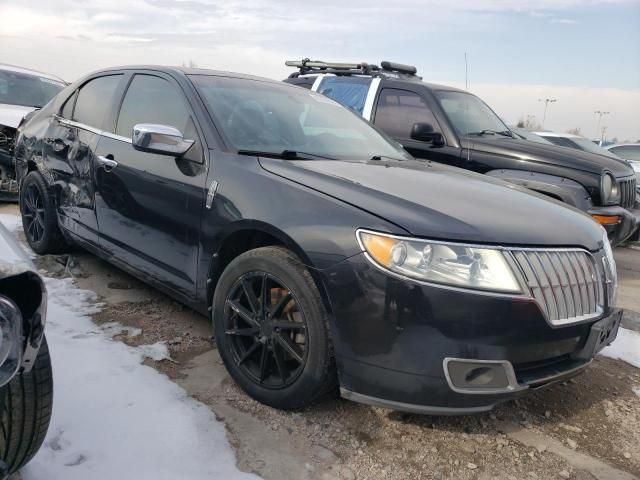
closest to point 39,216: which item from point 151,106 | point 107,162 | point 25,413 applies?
point 107,162

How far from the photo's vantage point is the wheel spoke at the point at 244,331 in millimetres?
2582

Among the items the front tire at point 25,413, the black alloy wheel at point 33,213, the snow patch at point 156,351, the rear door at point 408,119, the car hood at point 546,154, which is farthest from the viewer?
the rear door at point 408,119

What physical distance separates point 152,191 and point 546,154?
12.5ft

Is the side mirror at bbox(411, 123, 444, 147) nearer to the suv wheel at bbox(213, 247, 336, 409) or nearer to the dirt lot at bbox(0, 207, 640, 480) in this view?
the dirt lot at bbox(0, 207, 640, 480)

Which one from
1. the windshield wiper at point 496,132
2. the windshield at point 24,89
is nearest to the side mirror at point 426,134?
the windshield wiper at point 496,132

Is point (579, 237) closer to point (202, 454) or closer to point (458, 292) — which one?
point (458, 292)

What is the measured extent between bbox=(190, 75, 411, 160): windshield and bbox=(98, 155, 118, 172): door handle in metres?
0.76

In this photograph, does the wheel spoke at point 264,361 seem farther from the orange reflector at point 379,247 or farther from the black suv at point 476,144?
the black suv at point 476,144

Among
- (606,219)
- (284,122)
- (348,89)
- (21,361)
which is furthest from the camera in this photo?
(348,89)

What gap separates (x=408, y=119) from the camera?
5805mm

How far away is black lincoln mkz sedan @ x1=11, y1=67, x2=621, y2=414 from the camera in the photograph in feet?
6.85

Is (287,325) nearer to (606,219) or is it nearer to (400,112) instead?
(606,219)

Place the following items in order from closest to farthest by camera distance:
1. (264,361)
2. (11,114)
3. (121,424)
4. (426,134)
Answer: (121,424)
(264,361)
(426,134)
(11,114)

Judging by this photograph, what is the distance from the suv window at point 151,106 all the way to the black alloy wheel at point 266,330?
108cm
